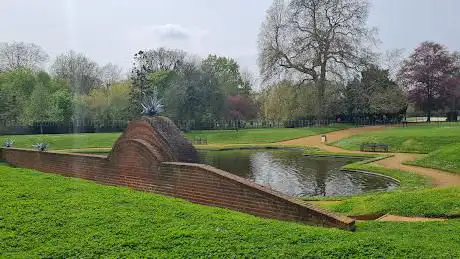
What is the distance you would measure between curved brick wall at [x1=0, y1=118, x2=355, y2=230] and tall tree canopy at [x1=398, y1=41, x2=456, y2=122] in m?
51.8

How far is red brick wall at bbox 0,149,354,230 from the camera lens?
25.8 ft

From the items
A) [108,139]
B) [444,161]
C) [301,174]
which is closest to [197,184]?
[301,174]

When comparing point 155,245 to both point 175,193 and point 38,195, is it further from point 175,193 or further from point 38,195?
point 175,193

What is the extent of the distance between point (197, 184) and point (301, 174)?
10.8 metres

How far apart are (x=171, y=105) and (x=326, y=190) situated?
32.9m

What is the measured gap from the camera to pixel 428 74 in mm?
55594

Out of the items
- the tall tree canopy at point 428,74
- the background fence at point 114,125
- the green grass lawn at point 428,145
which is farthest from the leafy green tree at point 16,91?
the tall tree canopy at point 428,74

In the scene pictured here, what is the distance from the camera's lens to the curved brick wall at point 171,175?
8.03 m

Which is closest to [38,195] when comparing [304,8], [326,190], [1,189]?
[1,189]

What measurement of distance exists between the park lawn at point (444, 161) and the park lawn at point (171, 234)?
11.7 metres

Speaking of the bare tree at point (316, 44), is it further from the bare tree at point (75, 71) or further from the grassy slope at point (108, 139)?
the bare tree at point (75, 71)

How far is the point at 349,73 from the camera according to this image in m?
45.6

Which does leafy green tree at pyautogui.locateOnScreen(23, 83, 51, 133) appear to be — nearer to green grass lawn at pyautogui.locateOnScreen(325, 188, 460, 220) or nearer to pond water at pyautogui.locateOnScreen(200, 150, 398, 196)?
pond water at pyautogui.locateOnScreen(200, 150, 398, 196)

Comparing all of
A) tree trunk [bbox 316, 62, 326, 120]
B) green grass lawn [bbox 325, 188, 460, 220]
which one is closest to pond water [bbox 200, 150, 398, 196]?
green grass lawn [bbox 325, 188, 460, 220]
